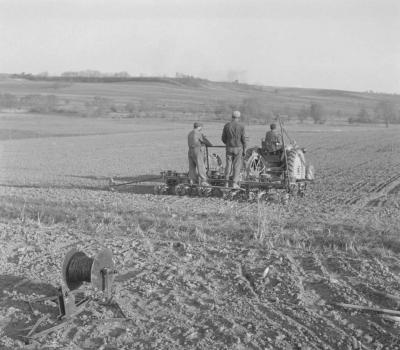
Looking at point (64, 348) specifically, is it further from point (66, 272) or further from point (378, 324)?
point (378, 324)

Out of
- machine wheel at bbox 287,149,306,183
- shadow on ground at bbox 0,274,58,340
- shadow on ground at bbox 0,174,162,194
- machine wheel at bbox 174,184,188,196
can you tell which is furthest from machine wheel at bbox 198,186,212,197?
→ shadow on ground at bbox 0,274,58,340

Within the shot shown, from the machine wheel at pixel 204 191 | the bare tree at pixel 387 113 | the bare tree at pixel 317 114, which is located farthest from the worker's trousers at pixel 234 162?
the bare tree at pixel 387 113

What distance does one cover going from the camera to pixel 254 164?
622 inches

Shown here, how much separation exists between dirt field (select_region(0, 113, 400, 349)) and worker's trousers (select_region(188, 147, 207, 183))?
0.73 m

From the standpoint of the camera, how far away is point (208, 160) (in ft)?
52.5

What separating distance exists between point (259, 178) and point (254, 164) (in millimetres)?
1012

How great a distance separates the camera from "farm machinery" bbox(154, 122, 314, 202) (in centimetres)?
1434

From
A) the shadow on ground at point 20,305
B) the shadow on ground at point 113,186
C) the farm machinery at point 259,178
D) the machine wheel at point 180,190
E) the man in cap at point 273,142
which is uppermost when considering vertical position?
the man in cap at point 273,142

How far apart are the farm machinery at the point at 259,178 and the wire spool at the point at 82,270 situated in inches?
293

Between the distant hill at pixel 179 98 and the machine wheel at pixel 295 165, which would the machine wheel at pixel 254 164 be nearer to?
the machine wheel at pixel 295 165

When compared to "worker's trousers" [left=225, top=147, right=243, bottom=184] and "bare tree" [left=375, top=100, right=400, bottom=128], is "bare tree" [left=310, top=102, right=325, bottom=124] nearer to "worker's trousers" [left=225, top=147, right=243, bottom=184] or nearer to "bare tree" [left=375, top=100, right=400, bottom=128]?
"bare tree" [left=375, top=100, right=400, bottom=128]

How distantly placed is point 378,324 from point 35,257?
495 cm

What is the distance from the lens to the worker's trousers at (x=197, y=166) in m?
14.9

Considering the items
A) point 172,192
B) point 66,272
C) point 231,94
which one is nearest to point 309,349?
point 66,272
